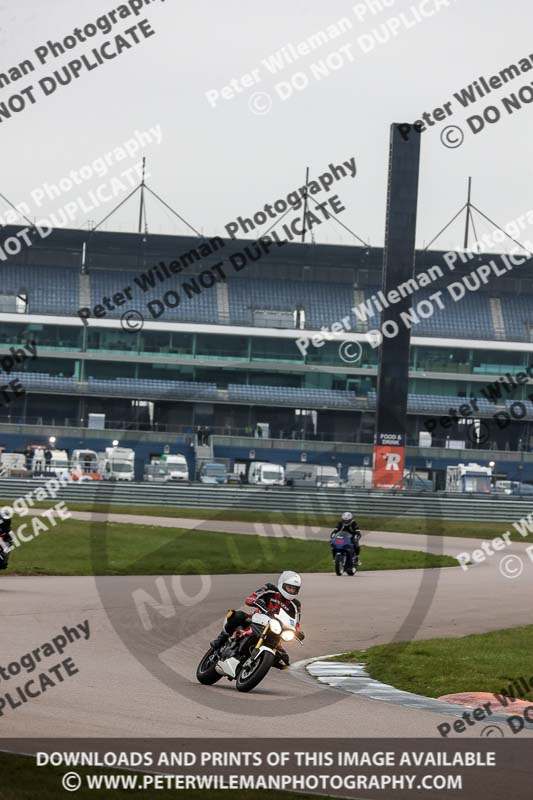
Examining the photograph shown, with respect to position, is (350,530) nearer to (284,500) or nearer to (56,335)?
(284,500)

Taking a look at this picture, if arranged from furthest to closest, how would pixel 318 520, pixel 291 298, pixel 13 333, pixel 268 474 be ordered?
pixel 291 298 → pixel 13 333 → pixel 268 474 → pixel 318 520

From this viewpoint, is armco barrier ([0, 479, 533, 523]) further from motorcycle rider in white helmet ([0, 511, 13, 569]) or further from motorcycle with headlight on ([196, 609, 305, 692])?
motorcycle with headlight on ([196, 609, 305, 692])

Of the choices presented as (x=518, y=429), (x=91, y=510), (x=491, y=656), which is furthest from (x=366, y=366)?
(x=491, y=656)

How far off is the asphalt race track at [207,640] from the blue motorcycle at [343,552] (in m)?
0.37

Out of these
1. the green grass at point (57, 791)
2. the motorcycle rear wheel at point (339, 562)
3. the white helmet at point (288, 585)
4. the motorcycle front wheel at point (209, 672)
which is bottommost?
the motorcycle rear wheel at point (339, 562)

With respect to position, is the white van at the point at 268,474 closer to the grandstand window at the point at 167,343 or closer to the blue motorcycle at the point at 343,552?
the grandstand window at the point at 167,343

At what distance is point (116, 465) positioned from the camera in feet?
212

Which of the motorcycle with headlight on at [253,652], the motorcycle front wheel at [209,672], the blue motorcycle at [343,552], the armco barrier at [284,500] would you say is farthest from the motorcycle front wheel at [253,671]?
the armco barrier at [284,500]

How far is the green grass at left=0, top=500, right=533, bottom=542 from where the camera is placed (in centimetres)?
4897

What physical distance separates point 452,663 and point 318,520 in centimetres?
3422

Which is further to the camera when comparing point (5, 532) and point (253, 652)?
point (5, 532)

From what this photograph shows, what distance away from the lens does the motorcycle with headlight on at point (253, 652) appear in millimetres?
12781

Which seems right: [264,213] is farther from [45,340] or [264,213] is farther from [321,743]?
[321,743]

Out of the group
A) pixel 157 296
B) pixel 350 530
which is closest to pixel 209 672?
pixel 350 530
